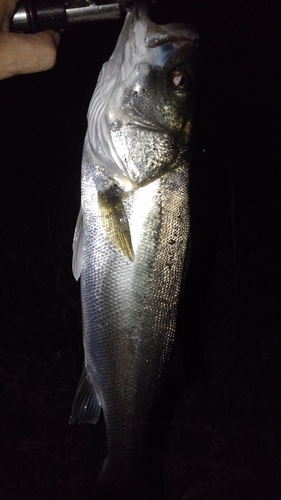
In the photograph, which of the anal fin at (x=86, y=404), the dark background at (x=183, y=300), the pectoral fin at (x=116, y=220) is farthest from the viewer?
the dark background at (x=183, y=300)

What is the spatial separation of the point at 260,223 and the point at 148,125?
327cm

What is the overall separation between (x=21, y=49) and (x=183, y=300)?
10.6 ft

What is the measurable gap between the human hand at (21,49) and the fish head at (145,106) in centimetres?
21

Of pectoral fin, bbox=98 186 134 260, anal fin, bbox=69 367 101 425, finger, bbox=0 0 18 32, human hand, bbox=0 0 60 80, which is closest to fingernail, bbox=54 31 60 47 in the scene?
human hand, bbox=0 0 60 80

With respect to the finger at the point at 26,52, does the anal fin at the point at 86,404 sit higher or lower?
lower

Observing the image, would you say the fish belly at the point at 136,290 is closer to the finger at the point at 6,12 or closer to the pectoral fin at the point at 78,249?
the pectoral fin at the point at 78,249

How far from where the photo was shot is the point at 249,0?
628 centimetres

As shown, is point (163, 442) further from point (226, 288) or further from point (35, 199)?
point (35, 199)

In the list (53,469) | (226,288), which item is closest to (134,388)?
(53,469)

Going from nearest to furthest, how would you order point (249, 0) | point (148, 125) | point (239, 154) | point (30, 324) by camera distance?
point (148, 125) → point (30, 324) → point (239, 154) → point (249, 0)

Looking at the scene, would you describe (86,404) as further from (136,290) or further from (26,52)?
(26,52)

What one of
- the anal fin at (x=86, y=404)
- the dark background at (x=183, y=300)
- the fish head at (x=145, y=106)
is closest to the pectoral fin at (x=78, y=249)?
the fish head at (x=145, y=106)

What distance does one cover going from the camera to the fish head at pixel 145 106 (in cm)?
147

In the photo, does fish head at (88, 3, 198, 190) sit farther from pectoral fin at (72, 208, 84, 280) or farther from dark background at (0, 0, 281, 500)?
dark background at (0, 0, 281, 500)
